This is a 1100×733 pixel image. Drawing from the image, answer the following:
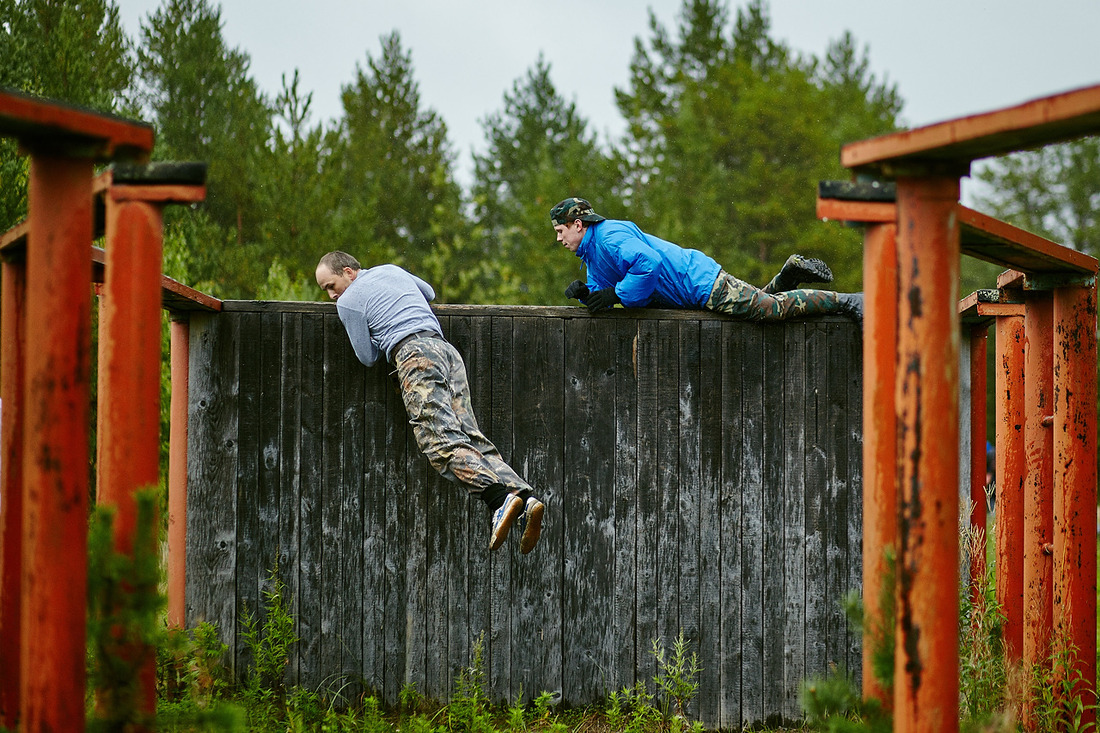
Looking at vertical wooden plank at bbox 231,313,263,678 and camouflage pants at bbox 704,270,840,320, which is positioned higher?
camouflage pants at bbox 704,270,840,320

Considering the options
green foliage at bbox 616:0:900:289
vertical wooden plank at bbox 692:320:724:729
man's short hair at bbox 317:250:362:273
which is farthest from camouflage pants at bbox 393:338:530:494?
green foliage at bbox 616:0:900:289

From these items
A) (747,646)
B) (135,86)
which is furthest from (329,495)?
(135,86)

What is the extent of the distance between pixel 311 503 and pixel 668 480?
1.68 meters

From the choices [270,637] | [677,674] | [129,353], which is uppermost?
[129,353]

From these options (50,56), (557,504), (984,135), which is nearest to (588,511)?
(557,504)

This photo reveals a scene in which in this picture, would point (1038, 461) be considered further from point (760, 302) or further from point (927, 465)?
point (927, 465)

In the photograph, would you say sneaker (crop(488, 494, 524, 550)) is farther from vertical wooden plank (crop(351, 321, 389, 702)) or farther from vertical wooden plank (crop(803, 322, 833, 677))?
vertical wooden plank (crop(803, 322, 833, 677))

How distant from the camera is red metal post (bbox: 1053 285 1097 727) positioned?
323 centimetres

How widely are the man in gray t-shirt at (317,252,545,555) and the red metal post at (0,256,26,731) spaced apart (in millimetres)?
1426

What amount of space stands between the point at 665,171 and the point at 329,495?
1460cm

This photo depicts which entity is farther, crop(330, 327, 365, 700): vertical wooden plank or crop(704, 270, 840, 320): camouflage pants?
crop(704, 270, 840, 320): camouflage pants

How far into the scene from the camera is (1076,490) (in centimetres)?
328

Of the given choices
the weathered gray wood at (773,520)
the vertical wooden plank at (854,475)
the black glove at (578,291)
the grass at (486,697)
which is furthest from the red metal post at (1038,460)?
the black glove at (578,291)

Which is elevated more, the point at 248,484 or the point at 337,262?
the point at 337,262
